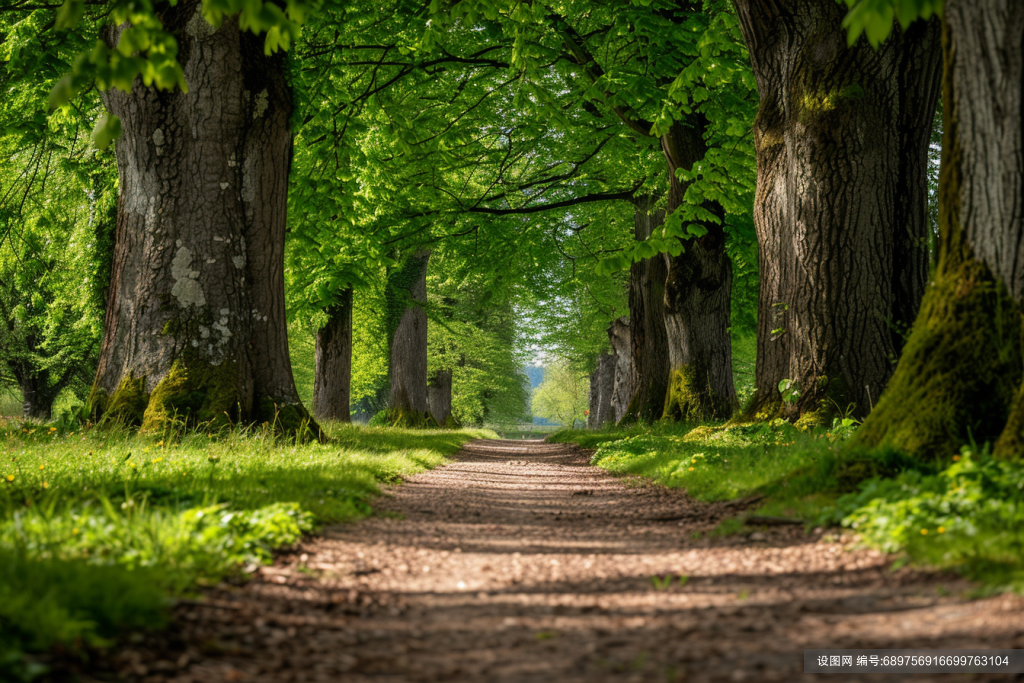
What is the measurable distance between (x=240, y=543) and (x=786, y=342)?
261 inches

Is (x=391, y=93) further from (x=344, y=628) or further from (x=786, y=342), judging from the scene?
(x=344, y=628)

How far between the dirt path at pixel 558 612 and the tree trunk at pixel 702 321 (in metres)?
9.11

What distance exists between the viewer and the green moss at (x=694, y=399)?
1350 cm

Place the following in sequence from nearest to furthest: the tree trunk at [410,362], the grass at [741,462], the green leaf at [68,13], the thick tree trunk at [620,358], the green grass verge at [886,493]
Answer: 1. the green grass verge at [886,493]
2. the green leaf at [68,13]
3. the grass at [741,462]
4. the tree trunk at [410,362]
5. the thick tree trunk at [620,358]

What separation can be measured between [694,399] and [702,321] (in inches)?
60.4

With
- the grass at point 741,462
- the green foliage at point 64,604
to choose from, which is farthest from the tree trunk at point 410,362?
the green foliage at point 64,604

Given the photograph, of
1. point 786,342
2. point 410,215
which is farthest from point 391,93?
point 786,342

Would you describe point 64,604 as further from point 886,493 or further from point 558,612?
point 886,493

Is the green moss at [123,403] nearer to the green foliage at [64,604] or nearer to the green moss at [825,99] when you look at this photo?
the green foliage at [64,604]

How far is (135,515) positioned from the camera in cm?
365

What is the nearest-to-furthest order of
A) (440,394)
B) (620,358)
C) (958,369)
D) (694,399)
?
(958,369), (694,399), (620,358), (440,394)

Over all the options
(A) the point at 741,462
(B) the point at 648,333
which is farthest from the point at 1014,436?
(B) the point at 648,333

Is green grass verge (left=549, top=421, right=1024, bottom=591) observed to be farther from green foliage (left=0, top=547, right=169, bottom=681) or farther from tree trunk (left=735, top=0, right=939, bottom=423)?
green foliage (left=0, top=547, right=169, bottom=681)

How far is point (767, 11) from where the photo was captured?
8.12m
